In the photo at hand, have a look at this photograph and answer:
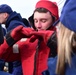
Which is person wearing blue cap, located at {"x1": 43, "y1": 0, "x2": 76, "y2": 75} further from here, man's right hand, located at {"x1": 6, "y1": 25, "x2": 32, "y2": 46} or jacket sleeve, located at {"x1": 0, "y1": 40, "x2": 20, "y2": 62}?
jacket sleeve, located at {"x1": 0, "y1": 40, "x2": 20, "y2": 62}

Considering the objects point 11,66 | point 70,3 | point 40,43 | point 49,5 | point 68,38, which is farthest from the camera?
point 11,66

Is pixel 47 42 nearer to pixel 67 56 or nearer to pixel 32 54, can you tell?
pixel 32 54

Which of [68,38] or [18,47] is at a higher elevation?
[68,38]

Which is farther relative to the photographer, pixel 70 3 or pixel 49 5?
pixel 49 5

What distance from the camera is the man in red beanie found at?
2.16 metres

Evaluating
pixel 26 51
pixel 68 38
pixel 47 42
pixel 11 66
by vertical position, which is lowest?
pixel 11 66

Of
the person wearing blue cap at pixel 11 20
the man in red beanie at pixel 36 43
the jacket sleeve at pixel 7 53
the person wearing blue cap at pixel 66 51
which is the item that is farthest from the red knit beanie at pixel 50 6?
the person wearing blue cap at pixel 66 51

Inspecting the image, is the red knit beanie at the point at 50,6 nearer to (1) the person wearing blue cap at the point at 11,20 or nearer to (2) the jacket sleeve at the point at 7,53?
(1) the person wearing blue cap at the point at 11,20

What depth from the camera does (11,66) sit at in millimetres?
2816

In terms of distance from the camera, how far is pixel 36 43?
7.82 ft

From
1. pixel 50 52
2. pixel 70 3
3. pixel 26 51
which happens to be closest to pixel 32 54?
pixel 26 51

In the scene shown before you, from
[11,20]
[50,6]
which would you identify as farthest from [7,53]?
[11,20]

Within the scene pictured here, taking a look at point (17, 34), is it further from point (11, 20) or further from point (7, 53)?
point (11, 20)

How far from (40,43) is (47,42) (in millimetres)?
214
